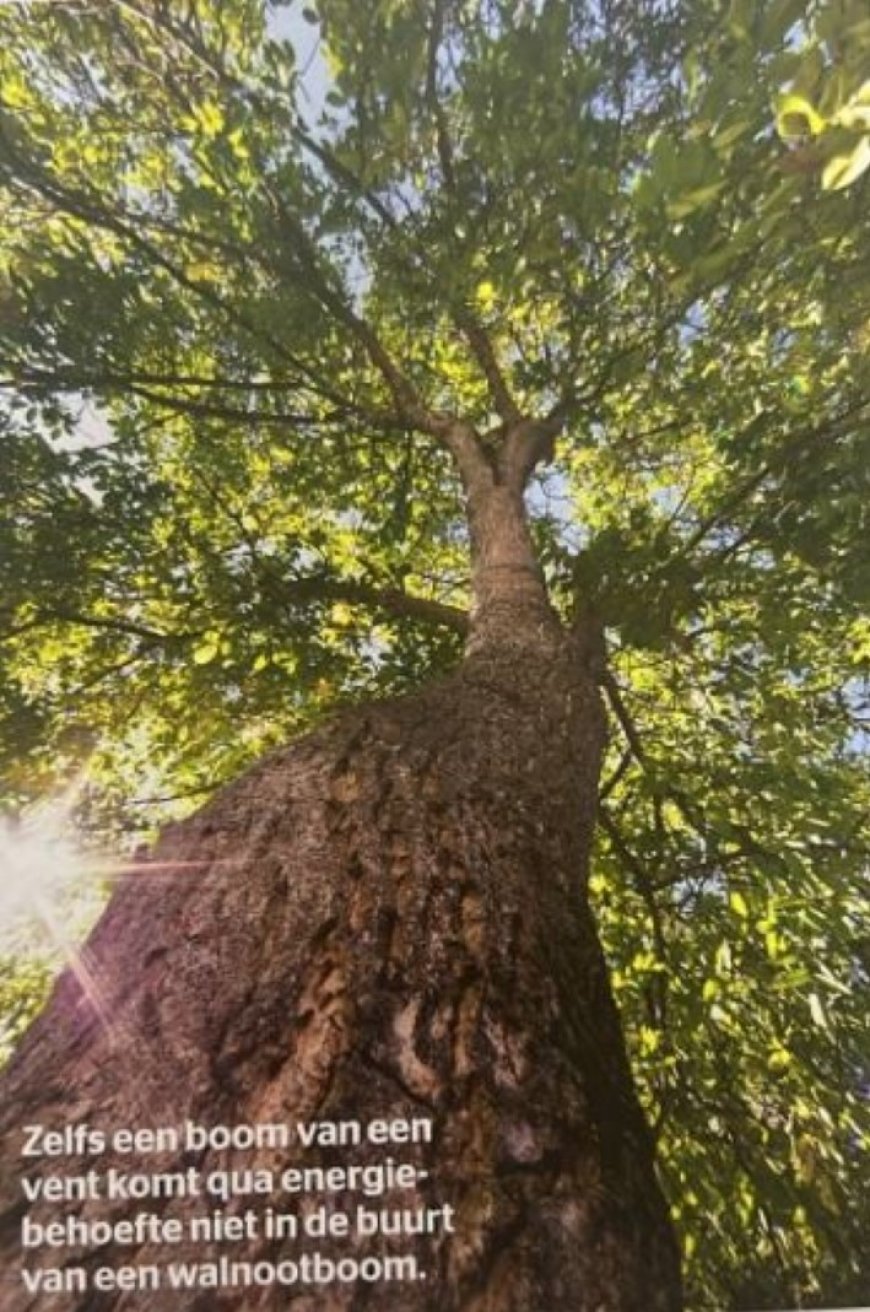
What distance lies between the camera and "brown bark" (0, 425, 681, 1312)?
3.86 feet

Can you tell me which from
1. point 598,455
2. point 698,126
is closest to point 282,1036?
point 698,126

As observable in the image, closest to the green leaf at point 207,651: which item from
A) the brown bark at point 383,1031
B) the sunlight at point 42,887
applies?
the sunlight at point 42,887

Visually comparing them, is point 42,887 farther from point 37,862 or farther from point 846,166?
point 846,166

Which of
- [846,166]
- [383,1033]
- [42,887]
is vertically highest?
[846,166]

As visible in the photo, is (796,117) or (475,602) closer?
(796,117)

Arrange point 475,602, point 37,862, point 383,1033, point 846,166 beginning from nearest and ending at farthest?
point 846,166, point 383,1033, point 475,602, point 37,862

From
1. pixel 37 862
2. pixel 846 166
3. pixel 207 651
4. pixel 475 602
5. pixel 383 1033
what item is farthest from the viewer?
pixel 207 651

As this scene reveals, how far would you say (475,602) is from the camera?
4.01 meters

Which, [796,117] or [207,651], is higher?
[207,651]

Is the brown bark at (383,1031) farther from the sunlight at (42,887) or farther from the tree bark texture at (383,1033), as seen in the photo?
the sunlight at (42,887)

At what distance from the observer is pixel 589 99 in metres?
4.62

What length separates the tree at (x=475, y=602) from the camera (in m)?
1.44

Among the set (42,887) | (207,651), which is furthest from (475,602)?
(42,887)

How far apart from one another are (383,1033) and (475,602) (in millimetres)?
2741
